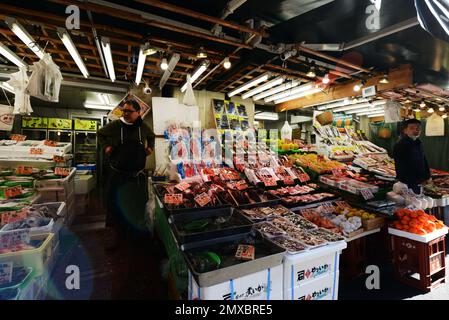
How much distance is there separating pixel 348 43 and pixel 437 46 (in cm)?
214

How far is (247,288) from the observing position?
167cm

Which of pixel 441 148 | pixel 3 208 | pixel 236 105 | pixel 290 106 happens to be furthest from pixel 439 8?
pixel 441 148

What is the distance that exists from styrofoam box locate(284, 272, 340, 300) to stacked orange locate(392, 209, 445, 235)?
63.8 inches

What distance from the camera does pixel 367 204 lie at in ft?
11.7

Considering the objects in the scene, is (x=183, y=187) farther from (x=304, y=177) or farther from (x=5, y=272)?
(x=304, y=177)

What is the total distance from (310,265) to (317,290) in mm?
276

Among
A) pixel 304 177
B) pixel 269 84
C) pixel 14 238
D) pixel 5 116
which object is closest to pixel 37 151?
pixel 5 116

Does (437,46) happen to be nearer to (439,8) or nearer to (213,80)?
(439,8)

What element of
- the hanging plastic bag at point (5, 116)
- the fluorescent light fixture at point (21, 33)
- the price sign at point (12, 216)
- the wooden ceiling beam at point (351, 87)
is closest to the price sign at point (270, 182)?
the price sign at point (12, 216)

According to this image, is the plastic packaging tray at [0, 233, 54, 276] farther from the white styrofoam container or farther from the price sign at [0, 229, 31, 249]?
the white styrofoam container

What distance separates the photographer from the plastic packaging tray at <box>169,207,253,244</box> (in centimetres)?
189

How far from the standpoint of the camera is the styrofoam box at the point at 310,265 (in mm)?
1859

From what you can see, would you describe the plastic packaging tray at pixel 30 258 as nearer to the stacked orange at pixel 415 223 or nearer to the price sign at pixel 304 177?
the price sign at pixel 304 177

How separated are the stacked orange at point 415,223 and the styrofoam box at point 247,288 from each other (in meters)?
2.30
